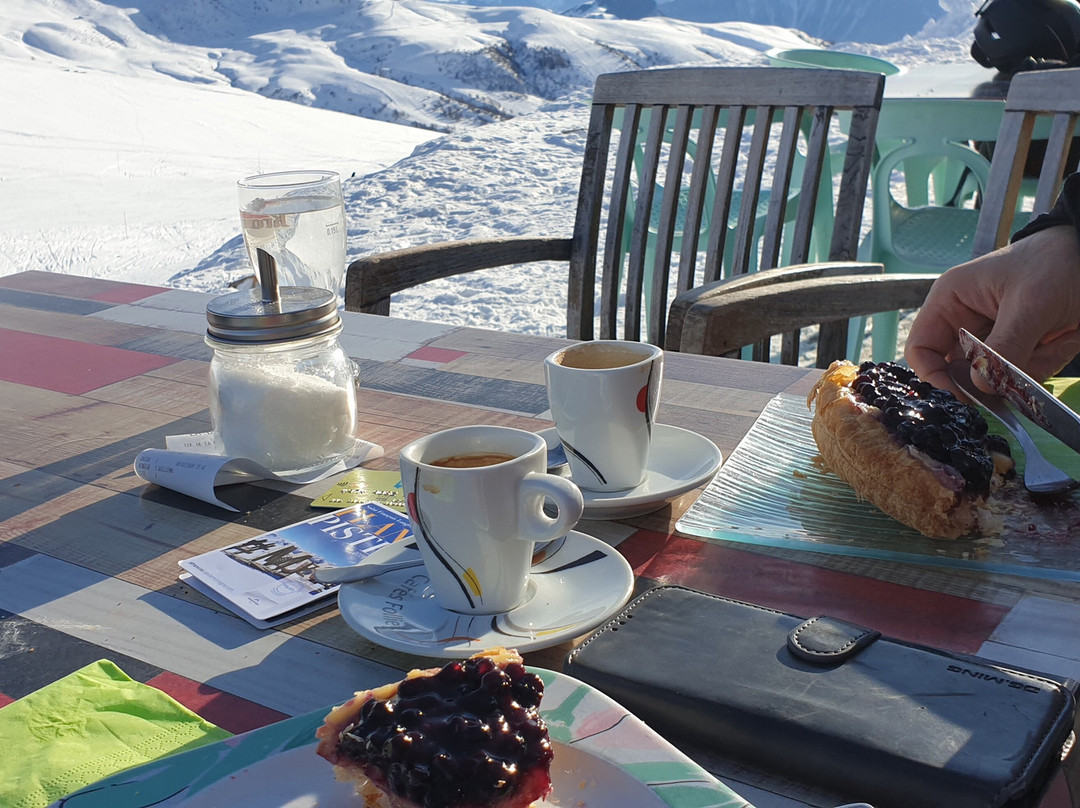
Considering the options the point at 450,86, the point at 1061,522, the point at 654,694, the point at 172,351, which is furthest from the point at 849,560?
the point at 450,86

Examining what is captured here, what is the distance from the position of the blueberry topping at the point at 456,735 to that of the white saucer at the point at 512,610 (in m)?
0.13

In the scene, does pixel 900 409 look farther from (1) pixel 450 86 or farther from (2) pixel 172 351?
(1) pixel 450 86

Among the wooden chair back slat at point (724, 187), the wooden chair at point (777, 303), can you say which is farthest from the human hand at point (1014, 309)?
the wooden chair back slat at point (724, 187)

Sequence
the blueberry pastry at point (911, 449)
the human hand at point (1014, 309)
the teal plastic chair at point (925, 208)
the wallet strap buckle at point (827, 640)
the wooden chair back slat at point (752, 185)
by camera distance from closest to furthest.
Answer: the wallet strap buckle at point (827, 640) → the blueberry pastry at point (911, 449) → the human hand at point (1014, 309) → the wooden chair back slat at point (752, 185) → the teal plastic chair at point (925, 208)

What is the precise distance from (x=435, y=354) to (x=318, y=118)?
14.4 ft

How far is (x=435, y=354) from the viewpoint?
1.24 meters

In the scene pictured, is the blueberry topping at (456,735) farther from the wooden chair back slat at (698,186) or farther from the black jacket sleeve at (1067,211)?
the wooden chair back slat at (698,186)

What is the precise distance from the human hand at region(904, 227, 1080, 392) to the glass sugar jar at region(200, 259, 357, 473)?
0.61 m

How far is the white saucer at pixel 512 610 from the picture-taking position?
567mm

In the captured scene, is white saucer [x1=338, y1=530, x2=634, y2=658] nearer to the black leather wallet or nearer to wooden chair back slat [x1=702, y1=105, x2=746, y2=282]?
the black leather wallet

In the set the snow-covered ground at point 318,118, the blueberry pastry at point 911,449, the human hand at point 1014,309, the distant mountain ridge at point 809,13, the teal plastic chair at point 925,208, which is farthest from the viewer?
the distant mountain ridge at point 809,13

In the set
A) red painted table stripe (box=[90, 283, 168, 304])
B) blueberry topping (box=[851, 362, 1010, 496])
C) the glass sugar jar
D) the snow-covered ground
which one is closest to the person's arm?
blueberry topping (box=[851, 362, 1010, 496])

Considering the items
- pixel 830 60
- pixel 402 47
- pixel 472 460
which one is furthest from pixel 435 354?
pixel 402 47

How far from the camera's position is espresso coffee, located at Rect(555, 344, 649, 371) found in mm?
823
